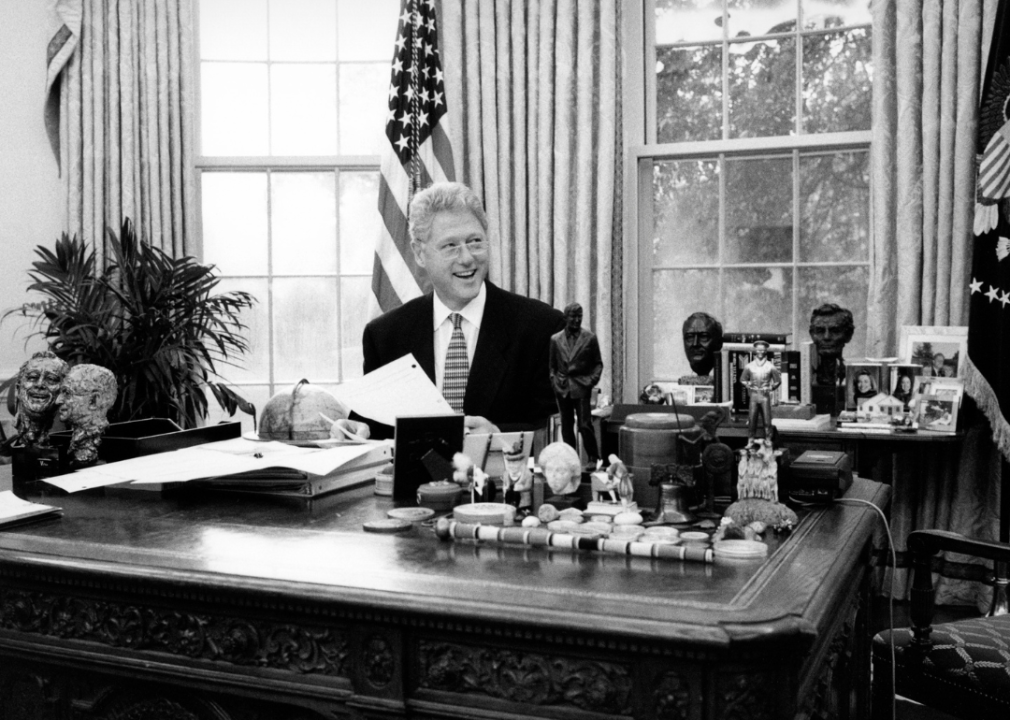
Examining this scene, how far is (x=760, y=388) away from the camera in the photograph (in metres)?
1.75

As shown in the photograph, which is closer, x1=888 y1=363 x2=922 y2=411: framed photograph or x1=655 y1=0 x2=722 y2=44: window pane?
x1=888 y1=363 x2=922 y2=411: framed photograph

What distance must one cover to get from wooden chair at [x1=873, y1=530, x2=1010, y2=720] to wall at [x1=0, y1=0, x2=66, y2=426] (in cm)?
436

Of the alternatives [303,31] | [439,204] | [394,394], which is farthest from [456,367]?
[303,31]

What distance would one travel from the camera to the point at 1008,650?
2.07m

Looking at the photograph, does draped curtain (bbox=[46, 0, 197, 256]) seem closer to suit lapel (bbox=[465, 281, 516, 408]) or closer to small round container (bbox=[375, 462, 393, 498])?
suit lapel (bbox=[465, 281, 516, 408])

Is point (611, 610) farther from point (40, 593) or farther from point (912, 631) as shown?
point (912, 631)

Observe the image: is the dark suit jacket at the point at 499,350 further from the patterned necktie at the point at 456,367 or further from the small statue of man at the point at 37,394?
the small statue of man at the point at 37,394

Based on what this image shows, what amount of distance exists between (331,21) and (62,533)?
13.1ft

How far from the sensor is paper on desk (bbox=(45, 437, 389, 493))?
1.82 metres

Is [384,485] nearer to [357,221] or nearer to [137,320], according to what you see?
[137,320]

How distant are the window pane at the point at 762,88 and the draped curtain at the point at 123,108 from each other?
2.67 m

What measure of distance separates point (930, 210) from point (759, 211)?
80cm

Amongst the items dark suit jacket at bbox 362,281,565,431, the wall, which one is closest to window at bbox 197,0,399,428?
the wall

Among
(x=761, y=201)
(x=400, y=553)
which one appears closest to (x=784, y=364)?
(x=761, y=201)
